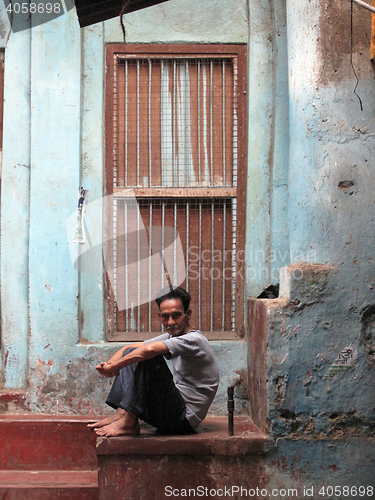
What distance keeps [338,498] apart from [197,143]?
10.0 ft

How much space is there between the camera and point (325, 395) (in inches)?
137

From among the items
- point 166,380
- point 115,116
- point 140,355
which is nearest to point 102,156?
point 115,116

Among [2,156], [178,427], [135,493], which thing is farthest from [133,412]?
[2,156]

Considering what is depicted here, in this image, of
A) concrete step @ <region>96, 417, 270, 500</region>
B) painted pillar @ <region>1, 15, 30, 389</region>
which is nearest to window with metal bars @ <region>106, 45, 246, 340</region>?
painted pillar @ <region>1, 15, 30, 389</region>

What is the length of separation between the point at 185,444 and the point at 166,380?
47cm

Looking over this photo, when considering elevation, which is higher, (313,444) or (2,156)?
(2,156)

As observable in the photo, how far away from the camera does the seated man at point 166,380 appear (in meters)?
3.26

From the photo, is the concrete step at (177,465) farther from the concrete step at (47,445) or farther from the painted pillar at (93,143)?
the painted pillar at (93,143)

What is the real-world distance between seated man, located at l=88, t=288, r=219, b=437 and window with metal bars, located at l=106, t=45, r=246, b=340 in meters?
0.79

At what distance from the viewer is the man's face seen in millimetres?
3482

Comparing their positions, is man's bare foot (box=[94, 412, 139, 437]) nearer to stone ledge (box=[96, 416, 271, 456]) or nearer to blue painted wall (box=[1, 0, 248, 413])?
stone ledge (box=[96, 416, 271, 456])

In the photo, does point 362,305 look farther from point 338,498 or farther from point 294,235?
point 338,498

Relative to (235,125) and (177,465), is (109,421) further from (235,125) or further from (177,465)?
(235,125)

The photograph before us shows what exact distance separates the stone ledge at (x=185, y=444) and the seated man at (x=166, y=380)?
0.23ft
